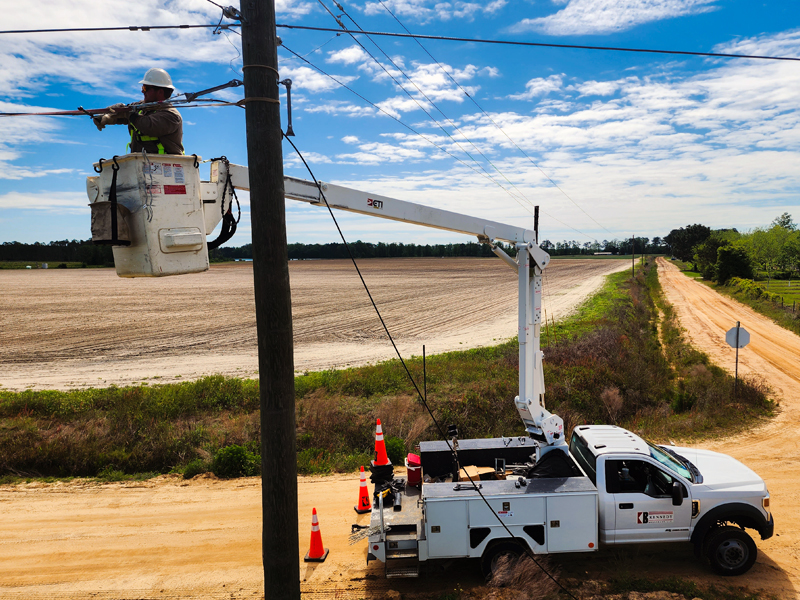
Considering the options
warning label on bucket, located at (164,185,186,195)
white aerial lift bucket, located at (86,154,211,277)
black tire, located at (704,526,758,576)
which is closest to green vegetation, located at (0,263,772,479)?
black tire, located at (704,526,758,576)

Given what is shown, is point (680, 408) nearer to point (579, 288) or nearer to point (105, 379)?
point (105, 379)

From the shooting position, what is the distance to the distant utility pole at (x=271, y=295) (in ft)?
15.4

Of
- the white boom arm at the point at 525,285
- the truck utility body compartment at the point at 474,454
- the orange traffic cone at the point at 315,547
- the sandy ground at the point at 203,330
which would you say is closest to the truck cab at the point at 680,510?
the white boom arm at the point at 525,285

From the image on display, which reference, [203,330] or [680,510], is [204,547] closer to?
[680,510]

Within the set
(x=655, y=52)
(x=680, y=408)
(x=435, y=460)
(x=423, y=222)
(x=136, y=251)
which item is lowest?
(x=680, y=408)

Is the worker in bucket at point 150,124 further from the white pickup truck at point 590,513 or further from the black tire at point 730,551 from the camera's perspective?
the black tire at point 730,551

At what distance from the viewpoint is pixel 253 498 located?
10.5 metres

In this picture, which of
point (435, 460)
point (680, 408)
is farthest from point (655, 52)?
point (680, 408)

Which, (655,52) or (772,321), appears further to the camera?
(772,321)

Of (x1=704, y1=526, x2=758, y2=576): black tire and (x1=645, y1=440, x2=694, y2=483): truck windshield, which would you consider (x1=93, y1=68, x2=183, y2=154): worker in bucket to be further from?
(x1=704, y1=526, x2=758, y2=576): black tire

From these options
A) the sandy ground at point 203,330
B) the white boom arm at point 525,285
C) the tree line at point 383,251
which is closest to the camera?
the white boom arm at point 525,285

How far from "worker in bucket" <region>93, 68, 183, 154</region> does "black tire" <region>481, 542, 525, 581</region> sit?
6508 millimetres

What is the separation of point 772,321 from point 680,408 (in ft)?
75.9

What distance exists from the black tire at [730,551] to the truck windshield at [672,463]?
892 millimetres
